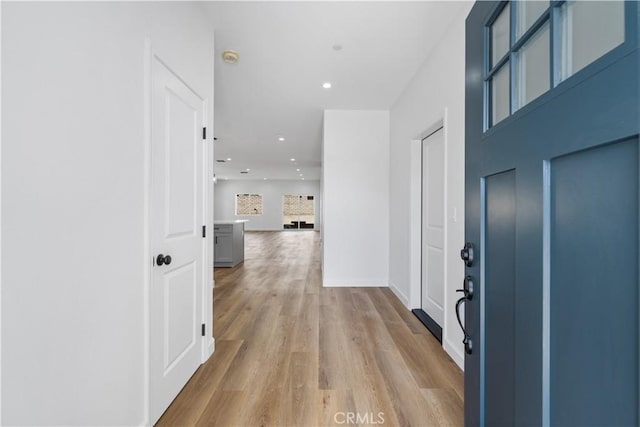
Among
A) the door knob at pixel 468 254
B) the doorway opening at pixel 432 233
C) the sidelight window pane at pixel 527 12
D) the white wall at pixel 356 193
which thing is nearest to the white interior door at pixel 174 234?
the door knob at pixel 468 254

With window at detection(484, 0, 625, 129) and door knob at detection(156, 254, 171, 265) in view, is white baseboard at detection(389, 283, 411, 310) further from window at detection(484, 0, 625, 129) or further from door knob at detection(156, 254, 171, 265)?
window at detection(484, 0, 625, 129)

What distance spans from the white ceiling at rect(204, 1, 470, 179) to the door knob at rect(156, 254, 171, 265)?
182cm

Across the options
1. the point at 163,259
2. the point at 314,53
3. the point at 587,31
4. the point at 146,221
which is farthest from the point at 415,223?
the point at 587,31

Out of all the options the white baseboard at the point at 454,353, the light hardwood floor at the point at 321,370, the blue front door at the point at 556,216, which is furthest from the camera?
the white baseboard at the point at 454,353

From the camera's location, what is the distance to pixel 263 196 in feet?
51.7

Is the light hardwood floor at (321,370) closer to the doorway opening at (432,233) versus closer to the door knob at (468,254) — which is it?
the doorway opening at (432,233)

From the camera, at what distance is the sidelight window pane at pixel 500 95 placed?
940mm

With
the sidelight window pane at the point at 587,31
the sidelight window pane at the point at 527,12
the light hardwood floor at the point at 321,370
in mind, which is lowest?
the light hardwood floor at the point at 321,370

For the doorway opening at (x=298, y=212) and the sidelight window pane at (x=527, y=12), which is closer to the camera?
the sidelight window pane at (x=527, y=12)

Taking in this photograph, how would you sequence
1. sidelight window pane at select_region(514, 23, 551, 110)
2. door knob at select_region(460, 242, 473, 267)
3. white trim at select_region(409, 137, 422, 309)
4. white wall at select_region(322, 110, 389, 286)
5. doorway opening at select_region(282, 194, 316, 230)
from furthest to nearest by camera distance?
doorway opening at select_region(282, 194, 316, 230)
white wall at select_region(322, 110, 389, 286)
white trim at select_region(409, 137, 422, 309)
door knob at select_region(460, 242, 473, 267)
sidelight window pane at select_region(514, 23, 551, 110)

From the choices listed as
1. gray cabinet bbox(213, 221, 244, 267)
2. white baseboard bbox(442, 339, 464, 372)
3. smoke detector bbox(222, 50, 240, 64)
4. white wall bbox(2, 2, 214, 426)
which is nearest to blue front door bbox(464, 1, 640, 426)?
white baseboard bbox(442, 339, 464, 372)

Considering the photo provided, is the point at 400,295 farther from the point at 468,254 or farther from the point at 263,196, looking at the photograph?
the point at 263,196

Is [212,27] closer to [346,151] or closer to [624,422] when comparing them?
[346,151]

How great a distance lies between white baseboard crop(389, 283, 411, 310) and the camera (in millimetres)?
3589
